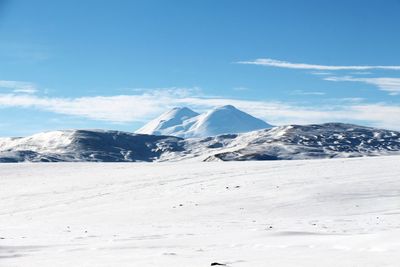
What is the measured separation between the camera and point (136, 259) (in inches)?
389

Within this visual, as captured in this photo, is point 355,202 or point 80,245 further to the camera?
point 355,202

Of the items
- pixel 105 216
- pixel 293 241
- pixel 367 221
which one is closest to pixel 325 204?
pixel 367 221

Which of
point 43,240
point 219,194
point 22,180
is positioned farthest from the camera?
point 22,180

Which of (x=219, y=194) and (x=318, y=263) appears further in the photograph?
(x=219, y=194)

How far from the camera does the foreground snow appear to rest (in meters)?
10.1

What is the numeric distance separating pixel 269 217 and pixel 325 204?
3.28 metres

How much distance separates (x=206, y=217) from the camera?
63.3ft

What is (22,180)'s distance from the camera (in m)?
34.9

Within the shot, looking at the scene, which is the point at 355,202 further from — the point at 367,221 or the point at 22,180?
the point at 22,180

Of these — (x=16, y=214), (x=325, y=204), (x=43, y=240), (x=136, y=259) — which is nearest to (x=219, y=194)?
(x=325, y=204)

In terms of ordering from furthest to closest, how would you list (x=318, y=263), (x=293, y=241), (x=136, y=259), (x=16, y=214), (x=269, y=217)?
(x=16, y=214) < (x=269, y=217) < (x=293, y=241) < (x=136, y=259) < (x=318, y=263)

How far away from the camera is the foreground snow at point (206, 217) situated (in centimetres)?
1015

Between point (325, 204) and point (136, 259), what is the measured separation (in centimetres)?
1275

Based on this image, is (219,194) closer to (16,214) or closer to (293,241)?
(16,214)
